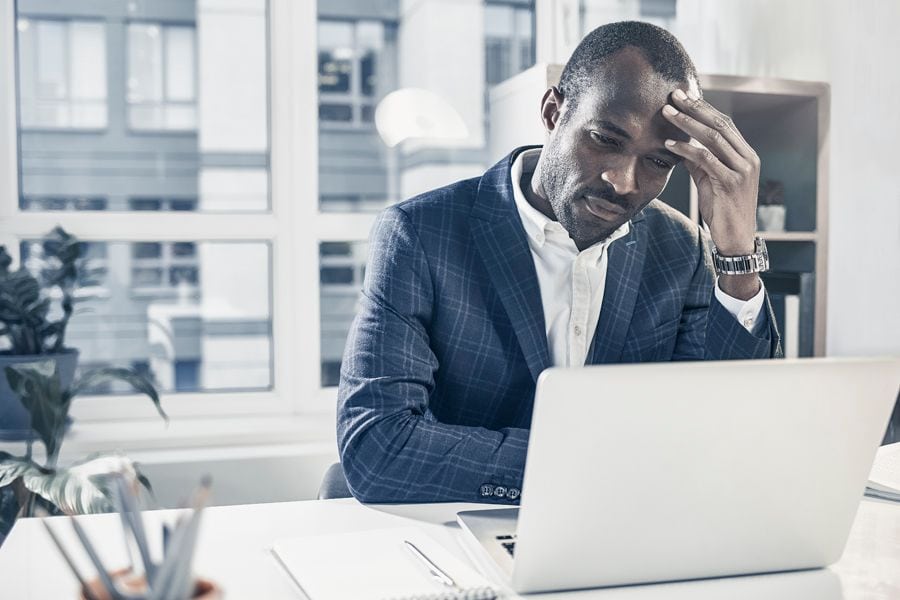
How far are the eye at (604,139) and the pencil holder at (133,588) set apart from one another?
3.25 ft

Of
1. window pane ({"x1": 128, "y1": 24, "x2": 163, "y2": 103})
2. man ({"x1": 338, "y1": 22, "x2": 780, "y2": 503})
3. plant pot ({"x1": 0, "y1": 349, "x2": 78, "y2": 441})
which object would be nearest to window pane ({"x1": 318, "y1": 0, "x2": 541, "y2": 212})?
window pane ({"x1": 128, "y1": 24, "x2": 163, "y2": 103})

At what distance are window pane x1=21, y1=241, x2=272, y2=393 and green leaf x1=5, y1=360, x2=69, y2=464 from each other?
0.44 m

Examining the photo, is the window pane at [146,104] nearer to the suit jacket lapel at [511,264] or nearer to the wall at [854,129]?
the wall at [854,129]

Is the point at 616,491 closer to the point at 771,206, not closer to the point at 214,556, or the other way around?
the point at 214,556

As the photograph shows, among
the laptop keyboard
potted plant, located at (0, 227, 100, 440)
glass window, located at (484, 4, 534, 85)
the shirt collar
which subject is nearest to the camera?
the laptop keyboard

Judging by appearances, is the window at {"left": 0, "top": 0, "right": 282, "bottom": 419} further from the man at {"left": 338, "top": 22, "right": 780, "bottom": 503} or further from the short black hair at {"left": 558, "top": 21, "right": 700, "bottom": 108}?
the short black hair at {"left": 558, "top": 21, "right": 700, "bottom": 108}

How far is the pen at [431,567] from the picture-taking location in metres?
0.85

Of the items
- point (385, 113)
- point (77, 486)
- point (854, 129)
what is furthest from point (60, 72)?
point (854, 129)

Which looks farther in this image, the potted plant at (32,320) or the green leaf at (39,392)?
the potted plant at (32,320)

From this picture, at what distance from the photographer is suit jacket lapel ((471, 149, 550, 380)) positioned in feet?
4.78

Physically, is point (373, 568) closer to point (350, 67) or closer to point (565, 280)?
point (565, 280)

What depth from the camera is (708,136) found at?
137 cm

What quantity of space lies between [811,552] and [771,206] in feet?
6.03

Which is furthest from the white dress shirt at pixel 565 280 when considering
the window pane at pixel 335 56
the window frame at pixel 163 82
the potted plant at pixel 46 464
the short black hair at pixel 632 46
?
the window frame at pixel 163 82
